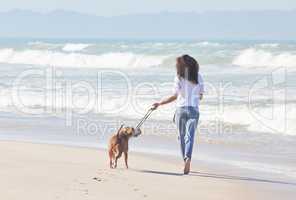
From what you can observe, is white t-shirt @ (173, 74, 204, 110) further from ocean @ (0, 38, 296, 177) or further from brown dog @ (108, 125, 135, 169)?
ocean @ (0, 38, 296, 177)

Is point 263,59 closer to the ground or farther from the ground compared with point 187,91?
farther from the ground

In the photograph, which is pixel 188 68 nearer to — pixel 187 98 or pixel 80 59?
pixel 187 98

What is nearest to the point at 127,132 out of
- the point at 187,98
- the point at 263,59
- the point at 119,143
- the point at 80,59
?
the point at 119,143

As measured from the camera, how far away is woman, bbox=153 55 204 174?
8.53 m

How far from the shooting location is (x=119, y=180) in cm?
782

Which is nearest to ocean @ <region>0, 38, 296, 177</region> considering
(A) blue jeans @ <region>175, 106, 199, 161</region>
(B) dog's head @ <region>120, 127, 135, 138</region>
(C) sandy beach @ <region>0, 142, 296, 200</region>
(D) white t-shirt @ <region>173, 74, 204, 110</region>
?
(C) sandy beach @ <region>0, 142, 296, 200</region>

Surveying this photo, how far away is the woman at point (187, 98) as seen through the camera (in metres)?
8.53

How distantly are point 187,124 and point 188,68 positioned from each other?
71 centimetres

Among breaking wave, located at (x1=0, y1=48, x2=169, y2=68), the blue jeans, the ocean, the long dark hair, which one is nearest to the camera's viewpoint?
the long dark hair

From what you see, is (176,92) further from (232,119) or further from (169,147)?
(232,119)

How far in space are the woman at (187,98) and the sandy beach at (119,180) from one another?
1.45ft

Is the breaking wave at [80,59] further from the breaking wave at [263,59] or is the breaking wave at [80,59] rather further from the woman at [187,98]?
the woman at [187,98]

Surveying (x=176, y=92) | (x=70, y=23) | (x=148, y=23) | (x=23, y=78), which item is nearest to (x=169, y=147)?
(x=176, y=92)

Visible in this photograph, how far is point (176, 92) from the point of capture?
863 centimetres
